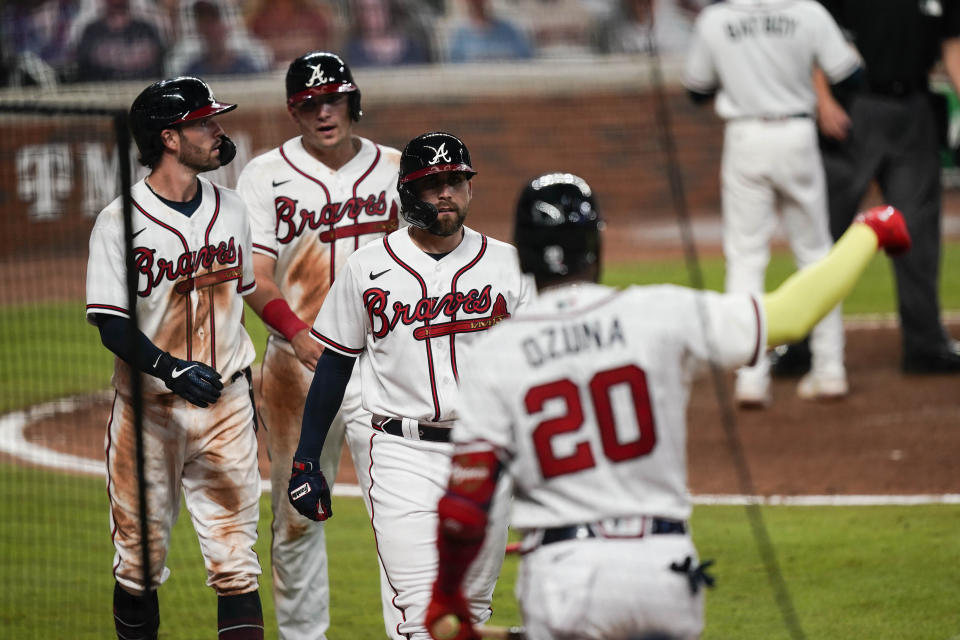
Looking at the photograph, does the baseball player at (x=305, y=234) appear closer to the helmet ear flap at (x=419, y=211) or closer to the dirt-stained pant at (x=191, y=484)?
the dirt-stained pant at (x=191, y=484)

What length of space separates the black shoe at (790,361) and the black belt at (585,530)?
6908 millimetres

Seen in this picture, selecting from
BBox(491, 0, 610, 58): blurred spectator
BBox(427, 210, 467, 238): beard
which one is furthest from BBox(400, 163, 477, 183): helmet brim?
BBox(491, 0, 610, 58): blurred spectator

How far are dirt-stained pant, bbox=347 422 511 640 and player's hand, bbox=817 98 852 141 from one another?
18.5ft

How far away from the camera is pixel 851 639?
18.4 feet

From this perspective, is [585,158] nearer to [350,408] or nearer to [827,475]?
[827,475]

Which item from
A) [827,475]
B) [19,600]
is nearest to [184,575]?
[19,600]

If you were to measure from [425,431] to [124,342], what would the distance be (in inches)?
42.4

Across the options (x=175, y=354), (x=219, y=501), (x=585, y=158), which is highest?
(x=175, y=354)

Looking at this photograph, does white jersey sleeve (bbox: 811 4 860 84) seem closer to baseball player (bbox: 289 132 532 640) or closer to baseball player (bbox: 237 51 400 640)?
baseball player (bbox: 237 51 400 640)

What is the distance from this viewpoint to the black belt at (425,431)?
4680 millimetres

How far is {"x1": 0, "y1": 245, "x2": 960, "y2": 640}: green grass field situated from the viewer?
234 inches

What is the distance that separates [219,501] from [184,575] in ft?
6.66

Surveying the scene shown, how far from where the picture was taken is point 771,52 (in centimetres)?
895

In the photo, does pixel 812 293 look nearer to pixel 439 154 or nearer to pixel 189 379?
pixel 439 154
